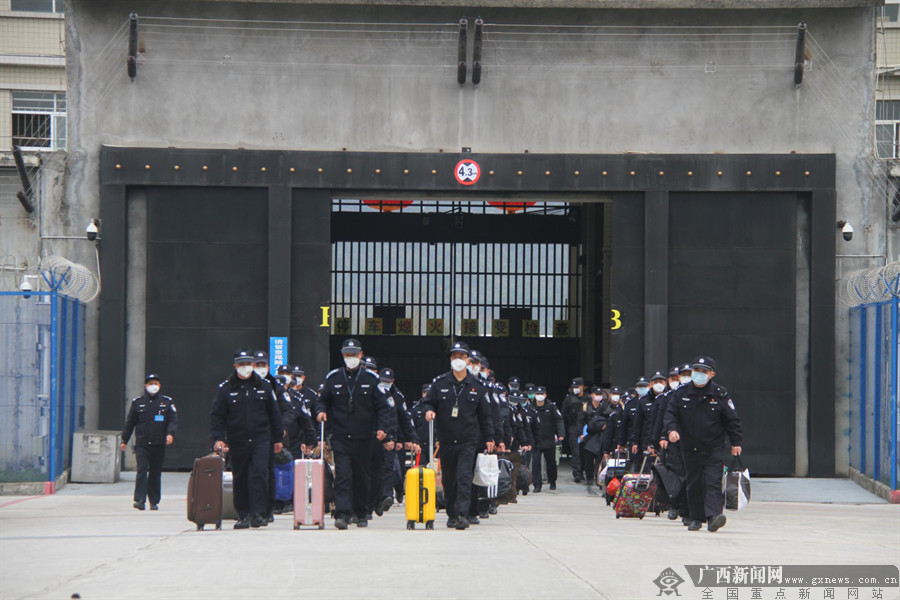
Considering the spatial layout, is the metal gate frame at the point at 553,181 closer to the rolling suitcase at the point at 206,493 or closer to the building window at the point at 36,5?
the building window at the point at 36,5

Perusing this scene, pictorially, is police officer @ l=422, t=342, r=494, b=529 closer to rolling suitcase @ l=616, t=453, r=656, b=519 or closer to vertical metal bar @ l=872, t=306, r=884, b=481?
rolling suitcase @ l=616, t=453, r=656, b=519

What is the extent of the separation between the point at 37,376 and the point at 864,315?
48.0 feet

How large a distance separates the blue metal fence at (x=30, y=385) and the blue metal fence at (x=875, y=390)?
45.2 ft

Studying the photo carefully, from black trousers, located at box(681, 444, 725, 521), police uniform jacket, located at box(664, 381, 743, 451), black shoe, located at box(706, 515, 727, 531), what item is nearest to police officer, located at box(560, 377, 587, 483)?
police uniform jacket, located at box(664, 381, 743, 451)

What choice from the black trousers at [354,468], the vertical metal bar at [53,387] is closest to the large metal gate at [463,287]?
the vertical metal bar at [53,387]

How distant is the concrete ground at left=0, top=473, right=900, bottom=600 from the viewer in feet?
29.4

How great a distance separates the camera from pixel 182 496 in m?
22.8

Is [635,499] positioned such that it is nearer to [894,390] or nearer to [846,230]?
[894,390]

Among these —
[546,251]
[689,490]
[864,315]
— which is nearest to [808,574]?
[689,490]

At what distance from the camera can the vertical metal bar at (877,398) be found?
23.9m

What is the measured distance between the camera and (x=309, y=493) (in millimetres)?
14172

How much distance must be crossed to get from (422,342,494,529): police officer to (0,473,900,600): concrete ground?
1.97 feet

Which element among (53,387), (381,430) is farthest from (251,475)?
(53,387)

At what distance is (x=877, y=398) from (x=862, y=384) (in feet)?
5.19
